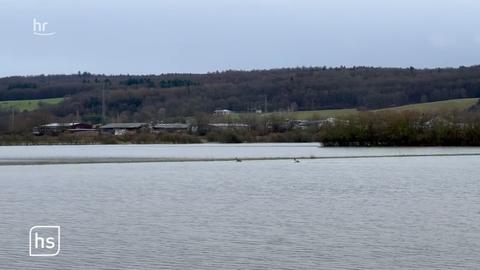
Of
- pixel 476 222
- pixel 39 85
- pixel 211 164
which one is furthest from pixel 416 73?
pixel 476 222

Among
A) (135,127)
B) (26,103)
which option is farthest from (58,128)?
(26,103)

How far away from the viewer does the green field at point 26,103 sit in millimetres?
176125

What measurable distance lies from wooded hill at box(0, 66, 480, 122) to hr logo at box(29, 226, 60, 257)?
138582mm

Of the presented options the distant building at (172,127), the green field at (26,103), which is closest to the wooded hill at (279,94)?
the green field at (26,103)

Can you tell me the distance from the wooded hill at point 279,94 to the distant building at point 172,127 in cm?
1897

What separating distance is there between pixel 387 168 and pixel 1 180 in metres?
25.8

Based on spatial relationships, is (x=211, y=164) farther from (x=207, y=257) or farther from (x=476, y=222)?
(x=207, y=257)

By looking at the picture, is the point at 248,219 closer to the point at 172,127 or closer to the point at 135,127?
the point at 172,127

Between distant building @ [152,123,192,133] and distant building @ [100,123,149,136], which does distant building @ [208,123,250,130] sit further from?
distant building @ [100,123,149,136]

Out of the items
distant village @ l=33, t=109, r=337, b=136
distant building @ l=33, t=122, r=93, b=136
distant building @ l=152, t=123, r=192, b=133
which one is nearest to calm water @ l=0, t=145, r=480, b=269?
distant village @ l=33, t=109, r=337, b=136

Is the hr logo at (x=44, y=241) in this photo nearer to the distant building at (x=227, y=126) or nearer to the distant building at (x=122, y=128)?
the distant building at (x=227, y=126)

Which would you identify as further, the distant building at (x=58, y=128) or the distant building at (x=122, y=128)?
the distant building at (x=122, y=128)

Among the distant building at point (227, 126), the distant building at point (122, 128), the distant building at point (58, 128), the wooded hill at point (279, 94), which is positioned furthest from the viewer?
the wooded hill at point (279, 94)

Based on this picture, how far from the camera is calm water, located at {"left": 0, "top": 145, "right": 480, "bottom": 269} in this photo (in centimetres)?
2247
